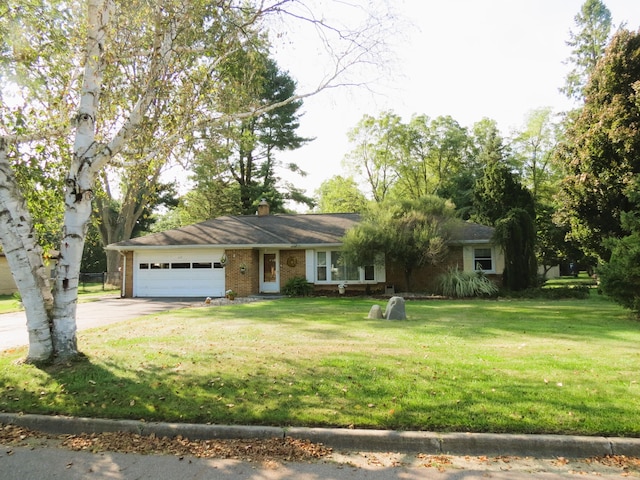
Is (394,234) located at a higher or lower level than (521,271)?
higher

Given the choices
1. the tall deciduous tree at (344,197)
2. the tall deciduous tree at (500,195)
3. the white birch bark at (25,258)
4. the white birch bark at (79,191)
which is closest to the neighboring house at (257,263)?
the tall deciduous tree at (500,195)

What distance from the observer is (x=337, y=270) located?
21312 millimetres

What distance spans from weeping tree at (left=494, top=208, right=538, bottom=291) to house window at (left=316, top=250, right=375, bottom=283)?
6.02m

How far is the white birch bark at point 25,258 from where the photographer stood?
621cm

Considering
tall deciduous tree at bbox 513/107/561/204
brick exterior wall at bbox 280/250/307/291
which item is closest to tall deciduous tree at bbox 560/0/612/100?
tall deciduous tree at bbox 513/107/561/204

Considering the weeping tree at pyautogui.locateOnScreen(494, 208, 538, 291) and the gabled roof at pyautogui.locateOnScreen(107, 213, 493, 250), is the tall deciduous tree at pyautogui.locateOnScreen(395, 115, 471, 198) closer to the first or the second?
the gabled roof at pyautogui.locateOnScreen(107, 213, 493, 250)

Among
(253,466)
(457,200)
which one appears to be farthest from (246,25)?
(457,200)

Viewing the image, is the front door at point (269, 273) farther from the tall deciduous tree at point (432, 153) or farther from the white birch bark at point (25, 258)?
the tall deciduous tree at point (432, 153)

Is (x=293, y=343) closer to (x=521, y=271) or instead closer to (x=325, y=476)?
(x=325, y=476)

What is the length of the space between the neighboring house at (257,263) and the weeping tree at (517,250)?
97 centimetres

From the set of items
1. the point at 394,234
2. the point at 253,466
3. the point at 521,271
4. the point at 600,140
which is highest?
the point at 600,140

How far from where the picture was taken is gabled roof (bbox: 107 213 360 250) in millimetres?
20984

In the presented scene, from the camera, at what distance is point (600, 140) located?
15.4m

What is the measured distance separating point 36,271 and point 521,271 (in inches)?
718
